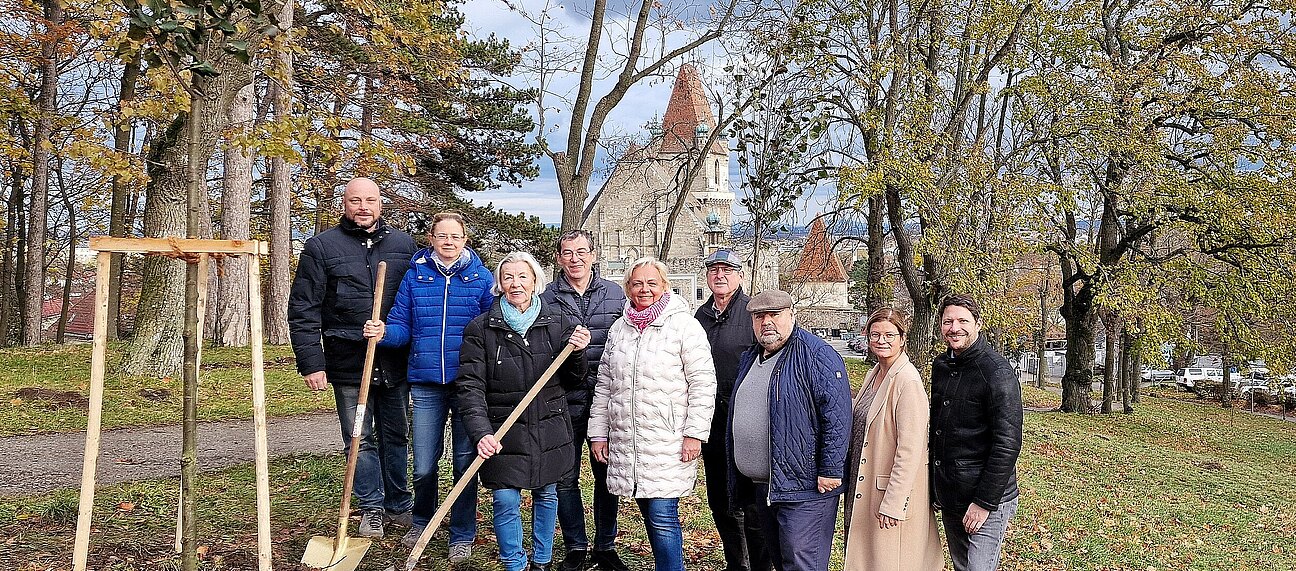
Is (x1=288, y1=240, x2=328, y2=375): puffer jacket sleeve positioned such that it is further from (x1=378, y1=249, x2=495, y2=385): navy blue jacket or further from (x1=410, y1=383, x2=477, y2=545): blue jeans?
(x1=410, y1=383, x2=477, y2=545): blue jeans

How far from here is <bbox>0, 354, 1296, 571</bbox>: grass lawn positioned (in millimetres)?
4652

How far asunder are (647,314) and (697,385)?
0.41 m

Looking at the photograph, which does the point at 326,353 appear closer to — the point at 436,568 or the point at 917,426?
the point at 436,568

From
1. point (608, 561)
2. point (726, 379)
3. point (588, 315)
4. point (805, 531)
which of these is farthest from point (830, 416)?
point (608, 561)

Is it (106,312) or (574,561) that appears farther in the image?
(574,561)

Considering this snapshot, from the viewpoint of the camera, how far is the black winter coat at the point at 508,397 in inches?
165

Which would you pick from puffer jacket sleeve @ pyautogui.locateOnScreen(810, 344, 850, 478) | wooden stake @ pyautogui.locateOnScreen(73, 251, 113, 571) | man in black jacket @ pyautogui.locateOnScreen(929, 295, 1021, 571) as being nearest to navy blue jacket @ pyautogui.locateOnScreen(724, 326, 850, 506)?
puffer jacket sleeve @ pyautogui.locateOnScreen(810, 344, 850, 478)

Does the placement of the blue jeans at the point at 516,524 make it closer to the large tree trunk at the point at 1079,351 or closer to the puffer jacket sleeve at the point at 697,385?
the puffer jacket sleeve at the point at 697,385

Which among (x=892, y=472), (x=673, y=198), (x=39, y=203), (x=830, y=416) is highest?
(x=673, y=198)

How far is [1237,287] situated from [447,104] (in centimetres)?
1466

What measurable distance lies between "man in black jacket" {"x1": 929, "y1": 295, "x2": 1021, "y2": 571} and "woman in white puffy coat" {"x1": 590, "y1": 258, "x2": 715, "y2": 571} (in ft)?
3.46

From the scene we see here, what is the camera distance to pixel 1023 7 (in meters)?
14.6

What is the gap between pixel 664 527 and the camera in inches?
167

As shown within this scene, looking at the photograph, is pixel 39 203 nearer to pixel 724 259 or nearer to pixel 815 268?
pixel 815 268
